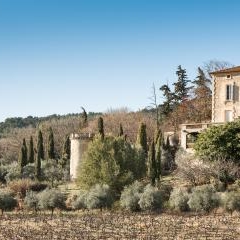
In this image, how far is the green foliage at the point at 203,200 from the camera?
1347 inches

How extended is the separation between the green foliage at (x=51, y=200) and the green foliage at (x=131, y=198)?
4512 mm

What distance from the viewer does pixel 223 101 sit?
151 ft

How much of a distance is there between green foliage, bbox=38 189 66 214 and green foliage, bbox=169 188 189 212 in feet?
26.3

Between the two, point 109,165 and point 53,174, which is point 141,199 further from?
point 53,174

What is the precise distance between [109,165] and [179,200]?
739 centimetres

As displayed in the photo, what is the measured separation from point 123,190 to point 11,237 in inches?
621

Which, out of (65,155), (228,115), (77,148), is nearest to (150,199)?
(228,115)

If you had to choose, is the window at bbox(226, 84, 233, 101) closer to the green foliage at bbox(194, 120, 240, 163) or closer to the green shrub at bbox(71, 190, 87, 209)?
the green foliage at bbox(194, 120, 240, 163)

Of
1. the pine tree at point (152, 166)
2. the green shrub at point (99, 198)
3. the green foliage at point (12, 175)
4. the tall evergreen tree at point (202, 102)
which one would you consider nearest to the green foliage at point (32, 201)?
the green shrub at point (99, 198)

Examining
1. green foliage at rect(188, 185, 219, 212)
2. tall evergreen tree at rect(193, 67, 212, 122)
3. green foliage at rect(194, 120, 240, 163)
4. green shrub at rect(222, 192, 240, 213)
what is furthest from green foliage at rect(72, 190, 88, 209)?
tall evergreen tree at rect(193, 67, 212, 122)

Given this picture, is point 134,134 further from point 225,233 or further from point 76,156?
point 225,233

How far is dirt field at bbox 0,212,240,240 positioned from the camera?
24.9 meters

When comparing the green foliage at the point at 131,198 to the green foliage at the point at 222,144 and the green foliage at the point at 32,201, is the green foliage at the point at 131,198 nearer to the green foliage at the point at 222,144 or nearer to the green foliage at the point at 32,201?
the green foliage at the point at 222,144

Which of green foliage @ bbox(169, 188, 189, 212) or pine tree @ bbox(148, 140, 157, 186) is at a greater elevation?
pine tree @ bbox(148, 140, 157, 186)
